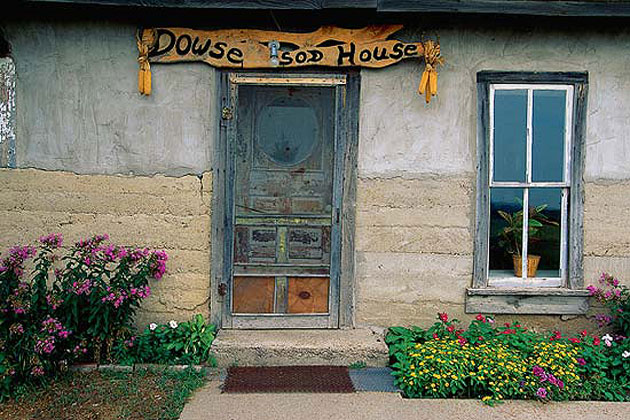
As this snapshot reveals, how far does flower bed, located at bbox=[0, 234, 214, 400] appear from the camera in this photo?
485 cm

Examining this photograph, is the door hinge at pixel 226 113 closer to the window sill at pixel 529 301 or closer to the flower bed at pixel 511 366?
the flower bed at pixel 511 366

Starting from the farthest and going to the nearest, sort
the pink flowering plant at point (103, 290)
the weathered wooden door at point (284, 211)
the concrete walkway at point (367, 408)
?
the weathered wooden door at point (284, 211) → the pink flowering plant at point (103, 290) → the concrete walkway at point (367, 408)

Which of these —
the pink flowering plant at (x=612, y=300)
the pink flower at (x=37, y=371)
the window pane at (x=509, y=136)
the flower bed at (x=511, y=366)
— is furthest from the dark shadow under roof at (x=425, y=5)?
the pink flower at (x=37, y=371)

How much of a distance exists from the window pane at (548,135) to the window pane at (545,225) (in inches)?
6.2

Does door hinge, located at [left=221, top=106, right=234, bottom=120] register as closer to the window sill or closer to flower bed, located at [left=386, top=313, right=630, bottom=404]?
flower bed, located at [left=386, top=313, right=630, bottom=404]

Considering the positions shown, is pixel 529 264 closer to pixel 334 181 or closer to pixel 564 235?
pixel 564 235

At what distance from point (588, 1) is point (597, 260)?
2.40 m

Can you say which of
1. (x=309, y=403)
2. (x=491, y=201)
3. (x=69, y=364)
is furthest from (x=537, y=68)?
(x=69, y=364)

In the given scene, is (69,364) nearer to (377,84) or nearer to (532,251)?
(377,84)

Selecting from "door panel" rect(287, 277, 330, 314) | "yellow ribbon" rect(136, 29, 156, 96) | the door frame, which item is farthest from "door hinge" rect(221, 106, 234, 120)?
"door panel" rect(287, 277, 330, 314)

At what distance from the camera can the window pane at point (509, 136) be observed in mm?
5992

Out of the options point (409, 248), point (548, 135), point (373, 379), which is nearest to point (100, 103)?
point (409, 248)

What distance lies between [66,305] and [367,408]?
264 centimetres

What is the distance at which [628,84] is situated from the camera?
5.94 meters
